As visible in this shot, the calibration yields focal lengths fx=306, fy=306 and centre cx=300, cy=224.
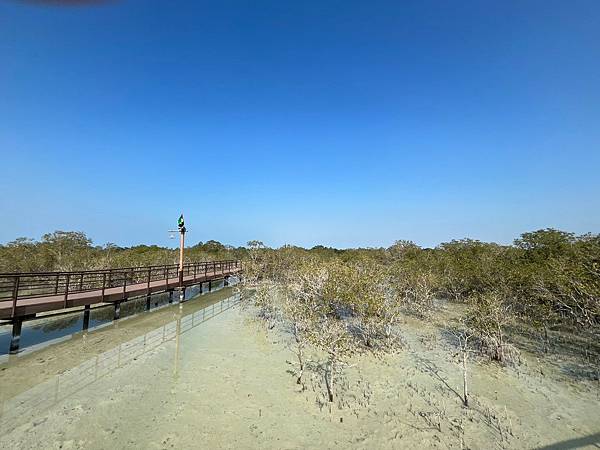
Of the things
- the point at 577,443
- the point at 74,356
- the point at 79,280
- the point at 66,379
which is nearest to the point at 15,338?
the point at 74,356

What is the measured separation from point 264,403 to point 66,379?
5909 mm

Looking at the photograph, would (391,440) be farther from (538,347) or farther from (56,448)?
(538,347)

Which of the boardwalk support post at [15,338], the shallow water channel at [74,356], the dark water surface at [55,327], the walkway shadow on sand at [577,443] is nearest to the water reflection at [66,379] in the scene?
the shallow water channel at [74,356]

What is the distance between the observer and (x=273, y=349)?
39.3 ft

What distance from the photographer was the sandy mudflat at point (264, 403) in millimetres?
6168

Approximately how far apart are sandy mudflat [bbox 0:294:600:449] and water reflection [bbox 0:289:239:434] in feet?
0.12

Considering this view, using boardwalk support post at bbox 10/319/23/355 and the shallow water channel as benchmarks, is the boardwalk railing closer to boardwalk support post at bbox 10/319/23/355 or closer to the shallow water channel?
boardwalk support post at bbox 10/319/23/355

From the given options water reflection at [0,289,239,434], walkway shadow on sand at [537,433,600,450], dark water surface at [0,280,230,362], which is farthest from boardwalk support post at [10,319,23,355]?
walkway shadow on sand at [537,433,600,450]

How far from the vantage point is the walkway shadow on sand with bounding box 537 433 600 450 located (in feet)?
19.8

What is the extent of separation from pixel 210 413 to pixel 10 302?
1058cm

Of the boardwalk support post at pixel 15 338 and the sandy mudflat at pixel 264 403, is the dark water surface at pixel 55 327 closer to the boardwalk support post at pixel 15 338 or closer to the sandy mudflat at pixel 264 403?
the boardwalk support post at pixel 15 338

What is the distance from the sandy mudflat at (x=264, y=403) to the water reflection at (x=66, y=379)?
4cm

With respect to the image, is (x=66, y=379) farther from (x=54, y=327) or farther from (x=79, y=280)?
(x=79, y=280)

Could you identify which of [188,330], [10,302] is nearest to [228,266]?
[188,330]
